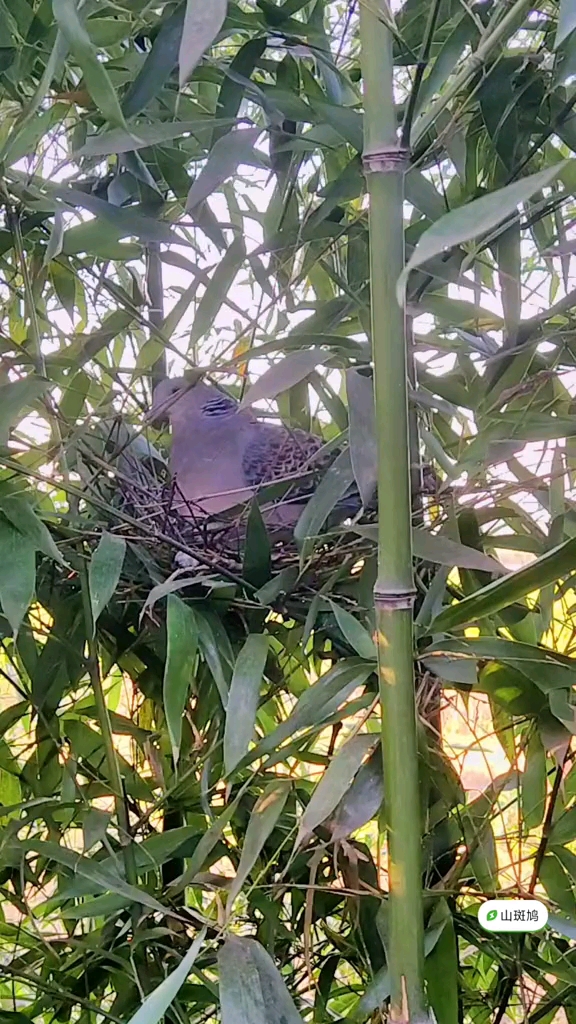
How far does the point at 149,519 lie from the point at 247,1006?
0.26 m

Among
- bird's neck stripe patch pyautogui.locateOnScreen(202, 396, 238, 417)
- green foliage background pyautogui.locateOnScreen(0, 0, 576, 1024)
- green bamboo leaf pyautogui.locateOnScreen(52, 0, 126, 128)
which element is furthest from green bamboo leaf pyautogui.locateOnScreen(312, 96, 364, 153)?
bird's neck stripe patch pyautogui.locateOnScreen(202, 396, 238, 417)

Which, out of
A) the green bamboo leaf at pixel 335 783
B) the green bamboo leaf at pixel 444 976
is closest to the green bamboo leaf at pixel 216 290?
the green bamboo leaf at pixel 335 783

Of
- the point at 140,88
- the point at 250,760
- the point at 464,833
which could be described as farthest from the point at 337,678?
the point at 140,88

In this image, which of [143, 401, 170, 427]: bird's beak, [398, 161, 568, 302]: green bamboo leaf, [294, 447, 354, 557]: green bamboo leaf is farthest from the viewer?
[143, 401, 170, 427]: bird's beak

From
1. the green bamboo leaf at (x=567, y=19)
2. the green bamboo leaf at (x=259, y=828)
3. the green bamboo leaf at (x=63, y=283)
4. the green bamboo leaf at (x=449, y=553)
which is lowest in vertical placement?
the green bamboo leaf at (x=259, y=828)

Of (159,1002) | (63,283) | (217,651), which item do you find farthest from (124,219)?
(159,1002)

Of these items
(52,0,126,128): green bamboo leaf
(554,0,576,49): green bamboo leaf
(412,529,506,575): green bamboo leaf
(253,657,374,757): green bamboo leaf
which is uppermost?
(52,0,126,128): green bamboo leaf

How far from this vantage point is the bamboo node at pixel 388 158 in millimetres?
318

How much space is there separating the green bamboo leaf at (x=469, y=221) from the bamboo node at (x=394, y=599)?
0.13 m

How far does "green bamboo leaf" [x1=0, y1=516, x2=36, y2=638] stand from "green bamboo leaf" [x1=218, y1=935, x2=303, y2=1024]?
171 mm

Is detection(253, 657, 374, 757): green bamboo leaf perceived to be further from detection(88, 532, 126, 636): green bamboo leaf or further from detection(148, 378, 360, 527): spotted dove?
detection(148, 378, 360, 527): spotted dove

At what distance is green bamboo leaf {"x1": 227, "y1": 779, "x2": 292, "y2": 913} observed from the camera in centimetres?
37

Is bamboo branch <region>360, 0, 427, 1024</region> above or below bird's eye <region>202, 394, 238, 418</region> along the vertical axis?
below

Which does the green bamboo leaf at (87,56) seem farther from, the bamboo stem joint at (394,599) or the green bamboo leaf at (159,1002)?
the green bamboo leaf at (159,1002)
